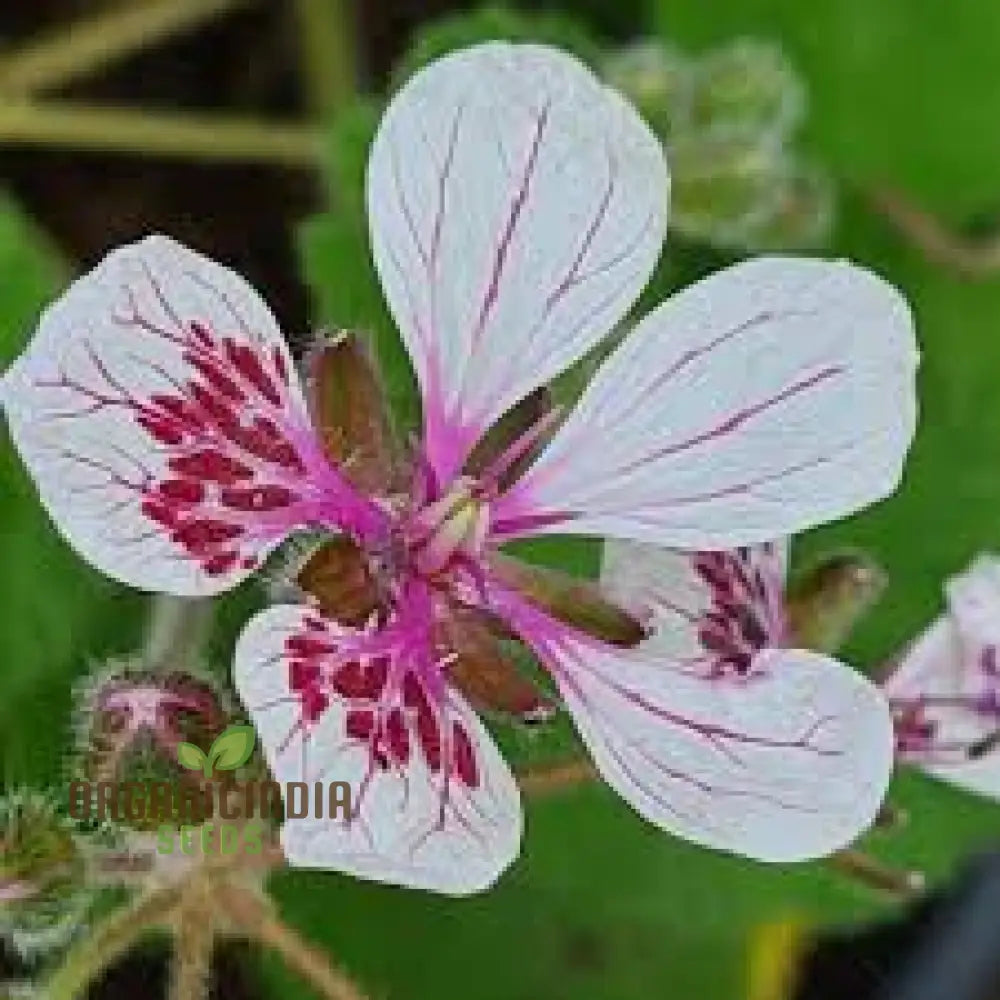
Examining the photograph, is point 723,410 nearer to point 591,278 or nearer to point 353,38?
point 591,278

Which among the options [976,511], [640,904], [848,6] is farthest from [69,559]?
[848,6]

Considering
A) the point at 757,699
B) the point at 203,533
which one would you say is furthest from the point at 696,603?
the point at 203,533

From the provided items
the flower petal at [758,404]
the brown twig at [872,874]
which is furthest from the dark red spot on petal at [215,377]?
the brown twig at [872,874]

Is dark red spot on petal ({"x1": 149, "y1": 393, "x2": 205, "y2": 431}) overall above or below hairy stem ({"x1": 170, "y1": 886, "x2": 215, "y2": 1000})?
above

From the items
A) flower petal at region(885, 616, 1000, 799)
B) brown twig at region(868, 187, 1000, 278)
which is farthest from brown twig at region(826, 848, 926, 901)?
brown twig at region(868, 187, 1000, 278)

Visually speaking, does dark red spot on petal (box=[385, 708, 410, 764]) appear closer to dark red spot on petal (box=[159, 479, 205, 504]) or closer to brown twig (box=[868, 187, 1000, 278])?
dark red spot on petal (box=[159, 479, 205, 504])

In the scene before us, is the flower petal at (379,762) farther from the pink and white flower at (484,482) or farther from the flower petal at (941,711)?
the flower petal at (941,711)
